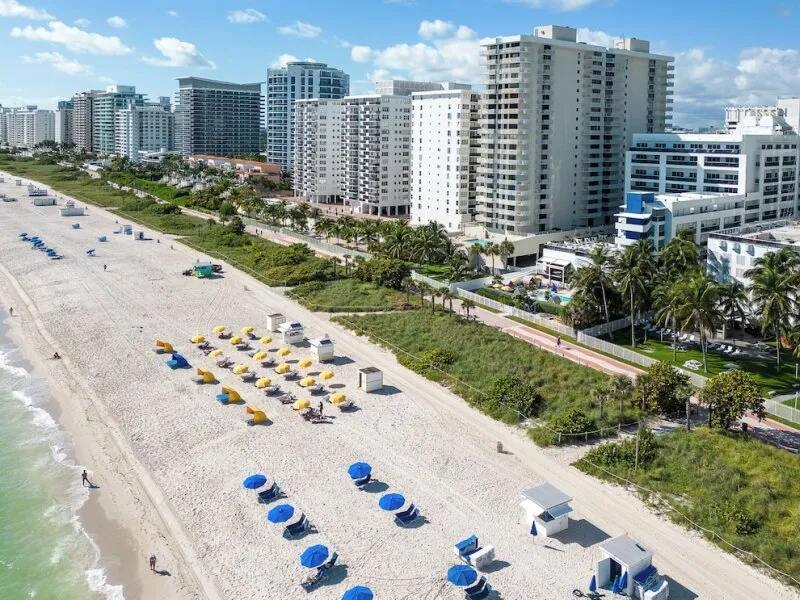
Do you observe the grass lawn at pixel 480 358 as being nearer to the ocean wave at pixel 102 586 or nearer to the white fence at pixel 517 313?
the white fence at pixel 517 313

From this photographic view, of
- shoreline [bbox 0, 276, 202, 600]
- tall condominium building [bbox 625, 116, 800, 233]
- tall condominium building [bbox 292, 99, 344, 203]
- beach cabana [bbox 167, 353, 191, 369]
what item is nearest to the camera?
shoreline [bbox 0, 276, 202, 600]

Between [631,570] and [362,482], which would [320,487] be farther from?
Answer: [631,570]

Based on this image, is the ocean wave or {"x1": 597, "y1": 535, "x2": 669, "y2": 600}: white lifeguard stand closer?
{"x1": 597, "y1": 535, "x2": 669, "y2": 600}: white lifeguard stand

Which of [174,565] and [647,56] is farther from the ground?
[647,56]

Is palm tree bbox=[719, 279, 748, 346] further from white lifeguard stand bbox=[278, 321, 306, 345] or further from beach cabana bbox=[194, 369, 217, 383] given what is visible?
beach cabana bbox=[194, 369, 217, 383]

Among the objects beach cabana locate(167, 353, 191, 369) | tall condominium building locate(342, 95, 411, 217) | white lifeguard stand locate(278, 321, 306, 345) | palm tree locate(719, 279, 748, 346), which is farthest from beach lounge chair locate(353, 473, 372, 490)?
tall condominium building locate(342, 95, 411, 217)

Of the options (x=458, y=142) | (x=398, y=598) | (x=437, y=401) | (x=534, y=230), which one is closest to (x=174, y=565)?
(x=398, y=598)

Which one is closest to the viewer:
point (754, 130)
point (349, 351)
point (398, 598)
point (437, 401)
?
point (398, 598)

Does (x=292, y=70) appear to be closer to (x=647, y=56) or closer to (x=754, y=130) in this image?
(x=647, y=56)
